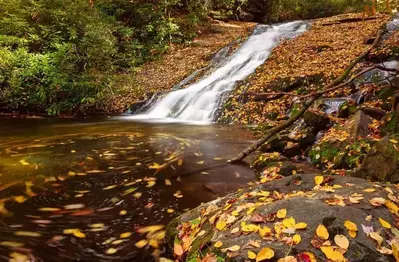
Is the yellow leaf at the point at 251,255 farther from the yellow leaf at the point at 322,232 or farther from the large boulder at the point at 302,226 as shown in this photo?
the yellow leaf at the point at 322,232

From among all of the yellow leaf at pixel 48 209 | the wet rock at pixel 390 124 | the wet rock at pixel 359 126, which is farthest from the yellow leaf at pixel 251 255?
the wet rock at pixel 390 124

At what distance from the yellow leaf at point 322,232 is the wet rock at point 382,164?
1781 millimetres

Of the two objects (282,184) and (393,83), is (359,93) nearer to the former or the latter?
(393,83)

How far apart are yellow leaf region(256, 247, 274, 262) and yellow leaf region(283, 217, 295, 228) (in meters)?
0.27

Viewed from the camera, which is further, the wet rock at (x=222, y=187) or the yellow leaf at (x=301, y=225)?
the wet rock at (x=222, y=187)

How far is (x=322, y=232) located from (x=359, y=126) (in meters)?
3.64

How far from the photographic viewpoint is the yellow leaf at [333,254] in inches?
78.6

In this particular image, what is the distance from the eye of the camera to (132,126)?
32.7ft

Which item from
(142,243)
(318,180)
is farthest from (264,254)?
(142,243)

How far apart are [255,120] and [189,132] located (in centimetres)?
236

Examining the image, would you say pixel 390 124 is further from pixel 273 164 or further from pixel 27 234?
pixel 27 234

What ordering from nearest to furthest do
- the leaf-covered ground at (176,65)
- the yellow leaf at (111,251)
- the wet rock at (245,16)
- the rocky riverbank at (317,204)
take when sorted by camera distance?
the rocky riverbank at (317,204) < the yellow leaf at (111,251) < the leaf-covered ground at (176,65) < the wet rock at (245,16)

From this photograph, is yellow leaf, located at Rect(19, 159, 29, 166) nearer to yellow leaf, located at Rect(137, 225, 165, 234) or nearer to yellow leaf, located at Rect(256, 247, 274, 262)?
yellow leaf, located at Rect(137, 225, 165, 234)

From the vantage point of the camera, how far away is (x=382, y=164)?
12.0 feet
